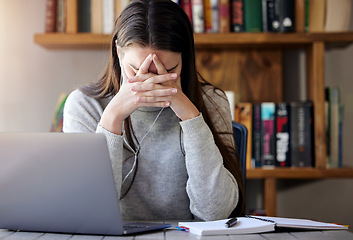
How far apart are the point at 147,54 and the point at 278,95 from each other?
106 centimetres

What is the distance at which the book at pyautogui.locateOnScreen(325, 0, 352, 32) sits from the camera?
78.9 inches

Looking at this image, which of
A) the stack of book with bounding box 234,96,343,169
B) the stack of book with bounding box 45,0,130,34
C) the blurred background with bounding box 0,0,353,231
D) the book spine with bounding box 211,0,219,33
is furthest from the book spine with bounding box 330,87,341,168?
the stack of book with bounding box 45,0,130,34

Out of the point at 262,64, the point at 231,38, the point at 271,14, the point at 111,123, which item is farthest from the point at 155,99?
the point at 262,64

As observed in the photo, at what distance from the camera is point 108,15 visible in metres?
2.02

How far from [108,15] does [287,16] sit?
720mm

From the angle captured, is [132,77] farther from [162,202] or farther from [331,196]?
[331,196]

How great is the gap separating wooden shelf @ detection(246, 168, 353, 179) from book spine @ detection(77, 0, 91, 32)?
2.90 feet

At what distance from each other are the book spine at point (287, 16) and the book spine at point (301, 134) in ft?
1.00

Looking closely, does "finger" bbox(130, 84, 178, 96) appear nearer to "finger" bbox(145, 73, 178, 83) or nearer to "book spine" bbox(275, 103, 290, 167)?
"finger" bbox(145, 73, 178, 83)

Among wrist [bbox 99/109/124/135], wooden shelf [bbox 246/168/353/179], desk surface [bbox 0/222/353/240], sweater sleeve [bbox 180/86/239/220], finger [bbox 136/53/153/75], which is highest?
finger [bbox 136/53/153/75]

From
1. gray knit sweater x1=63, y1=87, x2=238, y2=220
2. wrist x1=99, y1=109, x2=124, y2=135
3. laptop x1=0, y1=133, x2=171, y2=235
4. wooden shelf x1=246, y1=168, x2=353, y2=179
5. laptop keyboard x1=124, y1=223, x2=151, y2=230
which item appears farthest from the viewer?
wooden shelf x1=246, y1=168, x2=353, y2=179

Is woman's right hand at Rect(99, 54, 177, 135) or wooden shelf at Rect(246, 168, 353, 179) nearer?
woman's right hand at Rect(99, 54, 177, 135)

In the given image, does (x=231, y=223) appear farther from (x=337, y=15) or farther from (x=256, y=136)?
(x=337, y=15)

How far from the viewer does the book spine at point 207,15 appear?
2.02 metres
